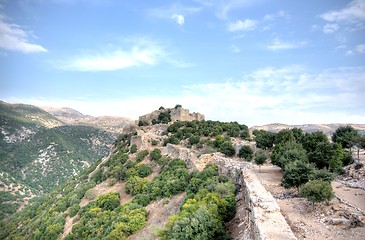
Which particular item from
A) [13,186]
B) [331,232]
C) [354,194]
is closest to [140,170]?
[354,194]

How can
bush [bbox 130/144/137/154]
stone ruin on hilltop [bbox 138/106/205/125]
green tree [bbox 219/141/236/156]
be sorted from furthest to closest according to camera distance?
stone ruin on hilltop [bbox 138/106/205/125], bush [bbox 130/144/137/154], green tree [bbox 219/141/236/156]

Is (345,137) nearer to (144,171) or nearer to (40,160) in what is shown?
(144,171)

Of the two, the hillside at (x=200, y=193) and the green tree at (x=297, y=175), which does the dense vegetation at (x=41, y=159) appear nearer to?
the hillside at (x=200, y=193)

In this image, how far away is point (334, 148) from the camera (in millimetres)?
25625

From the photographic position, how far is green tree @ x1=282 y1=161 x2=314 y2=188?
18.4 meters

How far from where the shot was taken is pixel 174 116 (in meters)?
55.3

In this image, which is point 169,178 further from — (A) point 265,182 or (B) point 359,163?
(B) point 359,163

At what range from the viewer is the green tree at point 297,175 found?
18.4 m

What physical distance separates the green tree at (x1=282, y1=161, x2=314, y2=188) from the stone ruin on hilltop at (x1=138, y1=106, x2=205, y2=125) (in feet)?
119

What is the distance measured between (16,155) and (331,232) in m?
110

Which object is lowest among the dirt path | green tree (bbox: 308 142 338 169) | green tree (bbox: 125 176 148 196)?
green tree (bbox: 125 176 148 196)

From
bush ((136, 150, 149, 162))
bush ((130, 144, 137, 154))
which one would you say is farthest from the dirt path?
bush ((130, 144, 137, 154))

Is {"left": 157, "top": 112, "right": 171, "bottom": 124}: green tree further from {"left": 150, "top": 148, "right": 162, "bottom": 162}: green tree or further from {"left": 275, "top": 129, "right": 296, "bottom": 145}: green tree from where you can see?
{"left": 275, "top": 129, "right": 296, "bottom": 145}: green tree

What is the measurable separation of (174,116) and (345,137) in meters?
30.7
